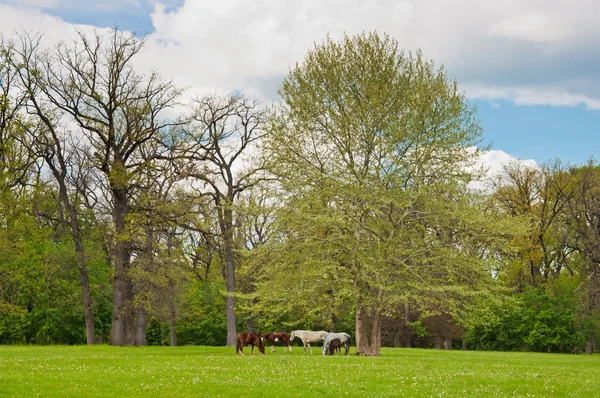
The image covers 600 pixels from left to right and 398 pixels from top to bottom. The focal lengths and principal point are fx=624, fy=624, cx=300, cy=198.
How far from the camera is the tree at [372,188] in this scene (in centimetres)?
3194

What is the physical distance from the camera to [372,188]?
32.5m

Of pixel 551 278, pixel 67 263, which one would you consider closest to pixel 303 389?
pixel 67 263

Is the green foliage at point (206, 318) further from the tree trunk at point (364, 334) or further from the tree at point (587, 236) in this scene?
the tree at point (587, 236)

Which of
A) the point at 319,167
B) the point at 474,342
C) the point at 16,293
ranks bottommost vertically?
the point at 474,342

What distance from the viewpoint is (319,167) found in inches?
1387

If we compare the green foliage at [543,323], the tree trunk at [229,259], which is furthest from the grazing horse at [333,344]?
the green foliage at [543,323]

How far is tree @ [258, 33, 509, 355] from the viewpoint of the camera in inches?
1257

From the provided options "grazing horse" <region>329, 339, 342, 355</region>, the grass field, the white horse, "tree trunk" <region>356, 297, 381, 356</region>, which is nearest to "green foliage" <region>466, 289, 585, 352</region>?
"tree trunk" <region>356, 297, 381, 356</region>

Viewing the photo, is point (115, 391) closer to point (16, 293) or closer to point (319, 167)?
point (319, 167)

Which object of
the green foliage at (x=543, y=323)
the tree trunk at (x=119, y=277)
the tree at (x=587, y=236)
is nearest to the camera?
the tree trunk at (x=119, y=277)

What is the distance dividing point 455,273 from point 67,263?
3065cm

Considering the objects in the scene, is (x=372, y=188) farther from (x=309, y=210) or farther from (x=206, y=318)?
(x=206, y=318)

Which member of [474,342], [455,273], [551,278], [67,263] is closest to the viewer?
[455,273]

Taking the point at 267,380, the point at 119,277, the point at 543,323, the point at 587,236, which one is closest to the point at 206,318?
the point at 119,277
